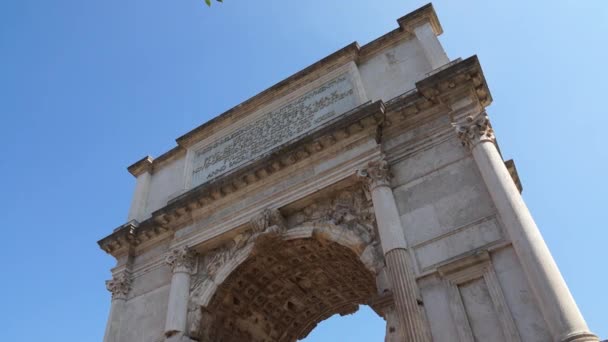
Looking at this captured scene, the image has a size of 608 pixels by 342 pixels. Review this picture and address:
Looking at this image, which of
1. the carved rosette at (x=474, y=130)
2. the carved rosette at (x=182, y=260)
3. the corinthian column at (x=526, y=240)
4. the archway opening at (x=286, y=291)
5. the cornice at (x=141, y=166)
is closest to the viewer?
the corinthian column at (x=526, y=240)

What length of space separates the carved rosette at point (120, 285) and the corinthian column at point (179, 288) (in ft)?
5.05

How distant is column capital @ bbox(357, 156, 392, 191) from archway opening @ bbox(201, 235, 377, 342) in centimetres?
156

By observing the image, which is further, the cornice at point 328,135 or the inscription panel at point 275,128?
the inscription panel at point 275,128

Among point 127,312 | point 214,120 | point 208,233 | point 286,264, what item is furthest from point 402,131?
point 127,312

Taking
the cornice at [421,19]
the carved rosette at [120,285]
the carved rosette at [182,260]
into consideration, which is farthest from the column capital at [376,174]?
the carved rosette at [120,285]

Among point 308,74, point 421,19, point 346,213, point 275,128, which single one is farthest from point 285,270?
point 421,19

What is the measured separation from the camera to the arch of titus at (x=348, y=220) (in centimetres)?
823

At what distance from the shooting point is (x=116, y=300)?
41.9 ft

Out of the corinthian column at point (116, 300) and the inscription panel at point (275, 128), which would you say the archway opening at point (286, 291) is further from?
the inscription panel at point (275, 128)

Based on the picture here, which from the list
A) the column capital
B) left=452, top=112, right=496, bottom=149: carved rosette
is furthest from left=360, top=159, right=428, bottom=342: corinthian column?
left=452, top=112, right=496, bottom=149: carved rosette

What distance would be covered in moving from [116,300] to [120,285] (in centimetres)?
38

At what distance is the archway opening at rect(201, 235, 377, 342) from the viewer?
11.6m

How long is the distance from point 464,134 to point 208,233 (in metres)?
6.38

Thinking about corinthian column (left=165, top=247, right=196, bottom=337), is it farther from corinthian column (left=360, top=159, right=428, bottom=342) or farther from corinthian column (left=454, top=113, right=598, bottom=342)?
corinthian column (left=454, top=113, right=598, bottom=342)
